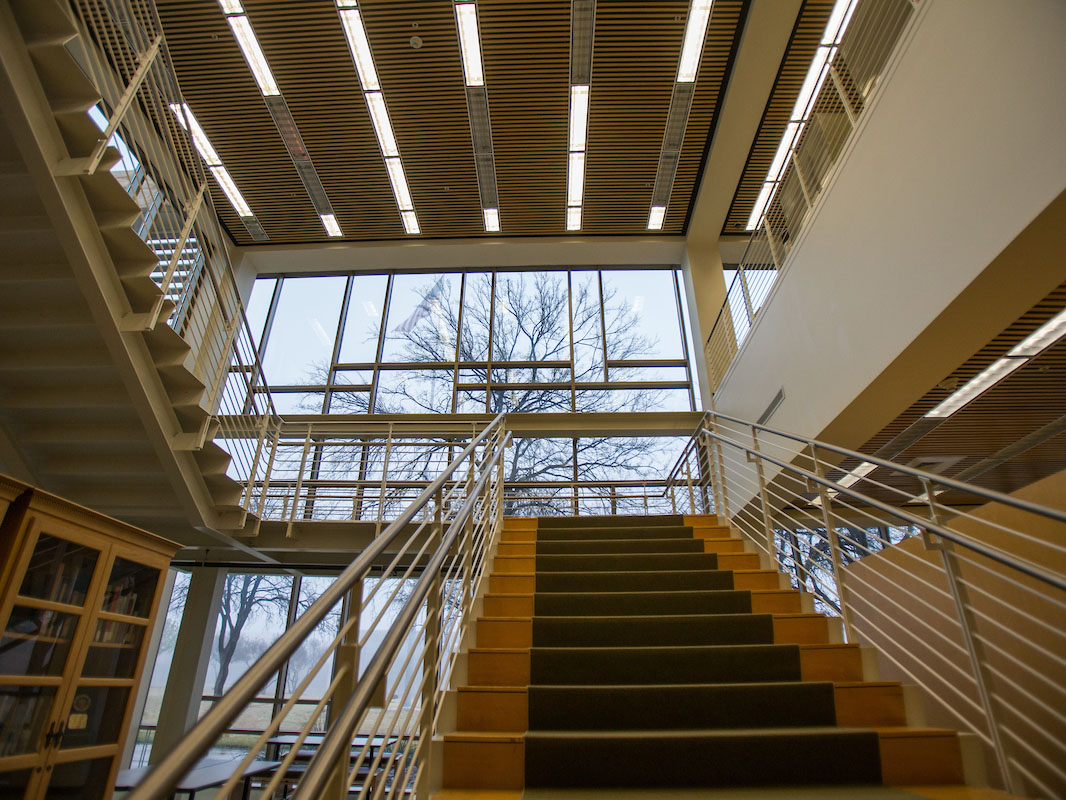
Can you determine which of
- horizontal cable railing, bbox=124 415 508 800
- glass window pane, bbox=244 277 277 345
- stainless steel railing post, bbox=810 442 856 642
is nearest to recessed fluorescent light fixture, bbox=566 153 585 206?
glass window pane, bbox=244 277 277 345

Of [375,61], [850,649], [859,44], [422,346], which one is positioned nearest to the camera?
[850,649]

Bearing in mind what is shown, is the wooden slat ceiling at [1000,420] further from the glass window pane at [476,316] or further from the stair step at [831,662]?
the glass window pane at [476,316]

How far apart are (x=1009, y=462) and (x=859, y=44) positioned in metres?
4.17

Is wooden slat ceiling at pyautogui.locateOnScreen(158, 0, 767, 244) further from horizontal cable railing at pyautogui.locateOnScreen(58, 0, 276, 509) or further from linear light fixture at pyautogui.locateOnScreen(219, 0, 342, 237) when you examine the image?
horizontal cable railing at pyautogui.locateOnScreen(58, 0, 276, 509)

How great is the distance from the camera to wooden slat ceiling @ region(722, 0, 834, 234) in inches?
242

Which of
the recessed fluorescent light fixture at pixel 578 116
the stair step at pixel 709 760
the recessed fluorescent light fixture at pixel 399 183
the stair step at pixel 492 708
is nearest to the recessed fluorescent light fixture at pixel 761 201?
the recessed fluorescent light fixture at pixel 578 116

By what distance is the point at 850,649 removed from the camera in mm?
2607

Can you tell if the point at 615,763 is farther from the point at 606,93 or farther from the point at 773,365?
the point at 606,93

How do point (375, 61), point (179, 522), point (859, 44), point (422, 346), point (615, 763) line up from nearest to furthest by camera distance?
point (615, 763) < point (859, 44) < point (179, 522) < point (375, 61) < point (422, 346)

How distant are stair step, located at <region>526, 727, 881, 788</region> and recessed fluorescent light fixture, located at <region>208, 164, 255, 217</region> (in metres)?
8.40

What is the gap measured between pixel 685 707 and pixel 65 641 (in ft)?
11.6

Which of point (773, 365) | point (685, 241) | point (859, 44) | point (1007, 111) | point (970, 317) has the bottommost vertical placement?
point (970, 317)

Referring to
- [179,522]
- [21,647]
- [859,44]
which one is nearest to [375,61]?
[859,44]

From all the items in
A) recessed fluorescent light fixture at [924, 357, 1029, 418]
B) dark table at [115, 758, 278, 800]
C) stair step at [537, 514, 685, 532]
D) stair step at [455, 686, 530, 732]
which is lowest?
dark table at [115, 758, 278, 800]
